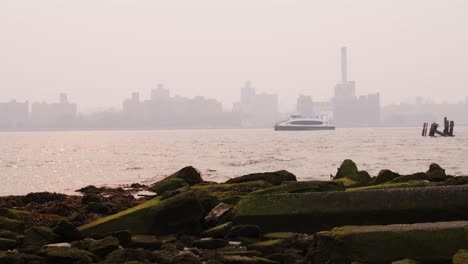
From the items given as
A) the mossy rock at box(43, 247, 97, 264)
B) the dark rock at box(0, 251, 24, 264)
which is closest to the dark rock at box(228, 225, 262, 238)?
the mossy rock at box(43, 247, 97, 264)

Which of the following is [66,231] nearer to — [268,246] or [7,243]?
[7,243]

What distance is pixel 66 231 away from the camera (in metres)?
9.54

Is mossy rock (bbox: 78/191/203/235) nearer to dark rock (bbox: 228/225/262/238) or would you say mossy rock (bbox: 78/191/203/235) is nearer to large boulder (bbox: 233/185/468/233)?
large boulder (bbox: 233/185/468/233)

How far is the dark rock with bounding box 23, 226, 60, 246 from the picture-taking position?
9.19 meters

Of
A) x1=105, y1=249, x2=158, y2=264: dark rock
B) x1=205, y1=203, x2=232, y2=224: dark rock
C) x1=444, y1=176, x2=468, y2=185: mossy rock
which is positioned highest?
x1=444, y1=176, x2=468, y2=185: mossy rock

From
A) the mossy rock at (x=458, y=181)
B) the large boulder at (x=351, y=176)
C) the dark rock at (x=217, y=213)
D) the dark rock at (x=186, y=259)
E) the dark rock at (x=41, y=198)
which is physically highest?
the mossy rock at (x=458, y=181)

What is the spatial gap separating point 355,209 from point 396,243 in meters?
1.71

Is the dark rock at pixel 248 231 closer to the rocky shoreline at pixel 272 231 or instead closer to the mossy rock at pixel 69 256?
the rocky shoreline at pixel 272 231

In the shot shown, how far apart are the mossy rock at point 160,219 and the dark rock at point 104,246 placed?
1668 millimetres

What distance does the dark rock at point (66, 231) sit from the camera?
9.50 m

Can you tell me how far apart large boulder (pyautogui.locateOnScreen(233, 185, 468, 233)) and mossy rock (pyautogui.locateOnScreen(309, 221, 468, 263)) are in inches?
49.9

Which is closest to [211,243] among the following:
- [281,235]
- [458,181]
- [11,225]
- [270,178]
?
[281,235]

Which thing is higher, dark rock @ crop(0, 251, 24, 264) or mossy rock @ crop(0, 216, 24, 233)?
mossy rock @ crop(0, 216, 24, 233)

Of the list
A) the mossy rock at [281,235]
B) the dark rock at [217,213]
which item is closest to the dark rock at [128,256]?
the mossy rock at [281,235]
